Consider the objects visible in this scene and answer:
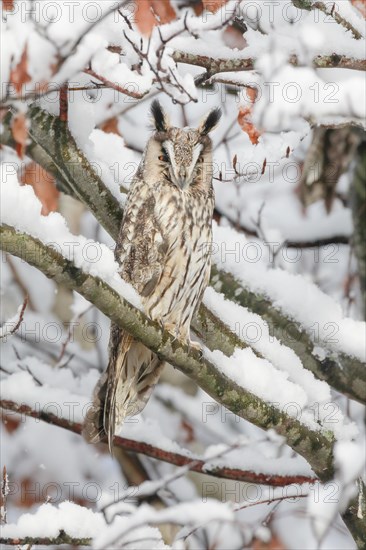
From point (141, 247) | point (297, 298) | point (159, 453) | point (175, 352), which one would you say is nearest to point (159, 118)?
point (141, 247)

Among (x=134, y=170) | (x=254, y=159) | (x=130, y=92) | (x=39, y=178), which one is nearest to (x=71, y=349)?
(x=39, y=178)

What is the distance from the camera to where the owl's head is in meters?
4.48

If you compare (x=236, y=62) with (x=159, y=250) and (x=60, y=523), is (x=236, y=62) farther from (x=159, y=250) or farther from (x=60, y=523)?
(x=60, y=523)

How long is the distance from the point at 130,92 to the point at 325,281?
464 cm

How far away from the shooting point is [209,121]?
15.3ft

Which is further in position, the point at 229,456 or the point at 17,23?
the point at 229,456

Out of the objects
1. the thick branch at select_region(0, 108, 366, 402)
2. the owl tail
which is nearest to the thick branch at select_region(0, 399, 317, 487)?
the owl tail

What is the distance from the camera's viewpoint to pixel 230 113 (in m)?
6.30

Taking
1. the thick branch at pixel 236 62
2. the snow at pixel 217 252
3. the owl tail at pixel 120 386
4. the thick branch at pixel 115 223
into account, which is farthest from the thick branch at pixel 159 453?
the thick branch at pixel 236 62

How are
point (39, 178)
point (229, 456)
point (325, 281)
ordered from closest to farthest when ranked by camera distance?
point (229, 456), point (39, 178), point (325, 281)

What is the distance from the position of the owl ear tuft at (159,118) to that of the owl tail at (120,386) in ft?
3.12

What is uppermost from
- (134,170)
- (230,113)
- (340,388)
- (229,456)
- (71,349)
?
(230,113)

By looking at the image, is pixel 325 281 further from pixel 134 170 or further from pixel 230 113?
pixel 134 170

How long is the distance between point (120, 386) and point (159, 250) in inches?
26.8
